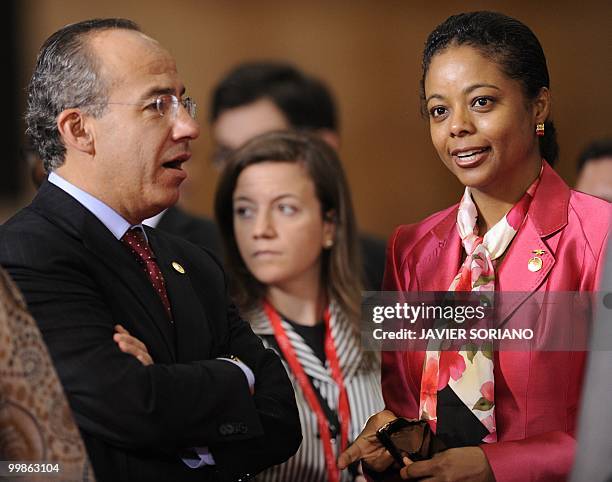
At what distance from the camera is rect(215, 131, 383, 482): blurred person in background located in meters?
3.16

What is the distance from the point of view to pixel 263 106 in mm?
5008

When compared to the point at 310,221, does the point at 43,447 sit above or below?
below

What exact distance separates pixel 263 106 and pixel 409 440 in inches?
113

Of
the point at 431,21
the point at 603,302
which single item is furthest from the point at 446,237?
A: the point at 431,21

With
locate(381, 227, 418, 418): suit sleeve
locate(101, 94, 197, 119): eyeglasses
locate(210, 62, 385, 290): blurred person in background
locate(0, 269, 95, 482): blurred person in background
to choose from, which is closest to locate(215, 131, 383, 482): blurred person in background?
locate(381, 227, 418, 418): suit sleeve

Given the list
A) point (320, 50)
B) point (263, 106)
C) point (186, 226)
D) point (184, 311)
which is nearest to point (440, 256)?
point (184, 311)

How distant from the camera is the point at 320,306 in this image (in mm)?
3467

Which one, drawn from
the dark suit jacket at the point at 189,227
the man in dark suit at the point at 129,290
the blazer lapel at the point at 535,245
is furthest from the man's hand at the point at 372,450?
the dark suit jacket at the point at 189,227

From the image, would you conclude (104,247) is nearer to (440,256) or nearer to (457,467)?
(440,256)

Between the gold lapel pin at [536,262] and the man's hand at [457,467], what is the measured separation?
0.42 m

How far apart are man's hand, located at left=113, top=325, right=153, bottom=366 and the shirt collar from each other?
0.92 ft

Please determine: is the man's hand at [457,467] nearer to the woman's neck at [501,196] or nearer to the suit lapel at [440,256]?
the suit lapel at [440,256]

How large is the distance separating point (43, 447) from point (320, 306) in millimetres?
1509

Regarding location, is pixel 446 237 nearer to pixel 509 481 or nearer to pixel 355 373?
pixel 509 481
